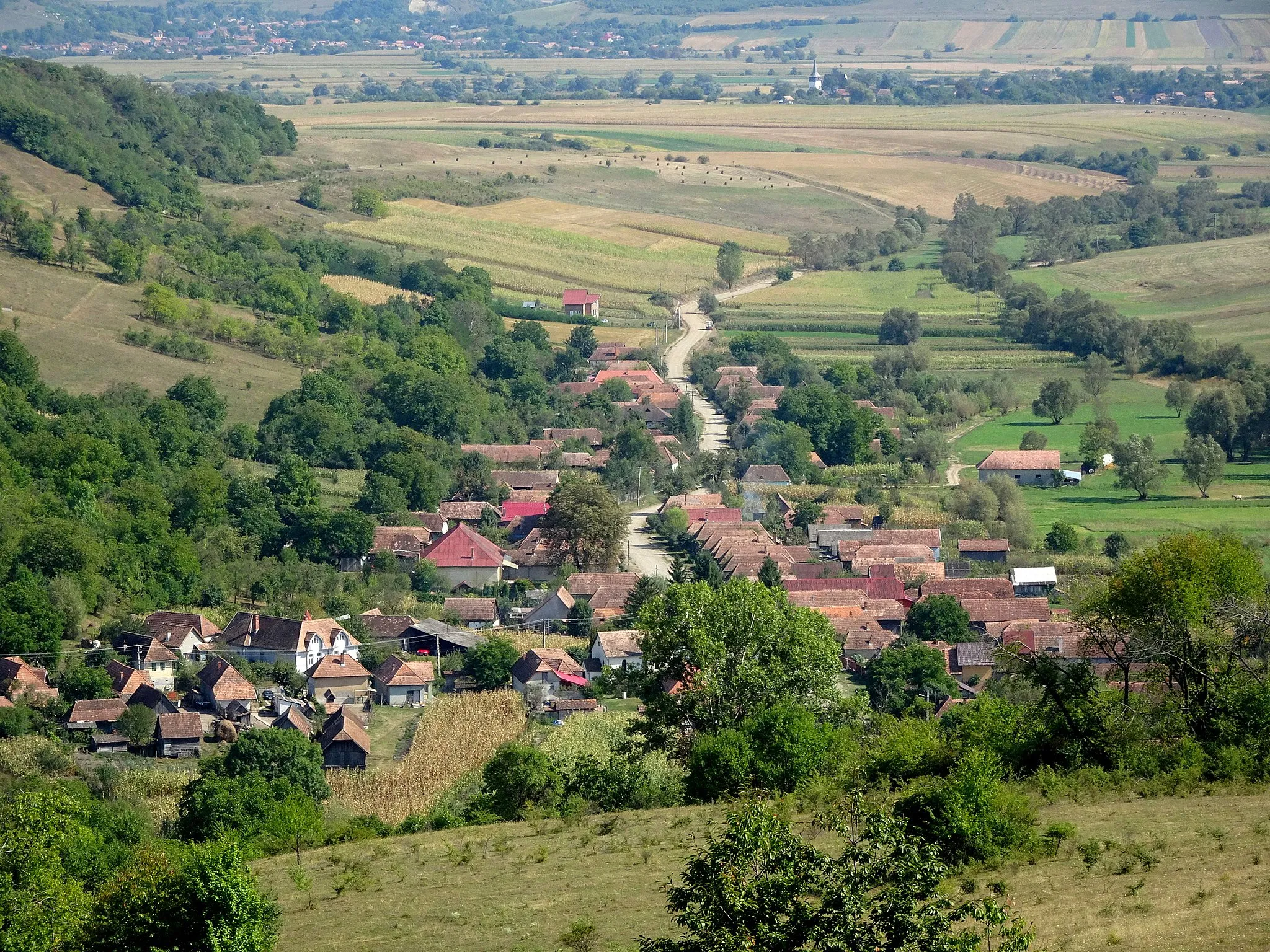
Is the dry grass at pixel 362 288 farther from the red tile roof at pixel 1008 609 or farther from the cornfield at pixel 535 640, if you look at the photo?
the red tile roof at pixel 1008 609

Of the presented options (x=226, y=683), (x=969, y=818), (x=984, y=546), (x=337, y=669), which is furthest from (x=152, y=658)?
(x=969, y=818)

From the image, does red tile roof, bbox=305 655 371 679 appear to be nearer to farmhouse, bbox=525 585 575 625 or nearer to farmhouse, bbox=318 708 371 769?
farmhouse, bbox=318 708 371 769

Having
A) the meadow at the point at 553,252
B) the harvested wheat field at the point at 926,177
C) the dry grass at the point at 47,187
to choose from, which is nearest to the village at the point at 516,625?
the dry grass at the point at 47,187

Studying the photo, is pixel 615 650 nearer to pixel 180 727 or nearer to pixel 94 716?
pixel 180 727

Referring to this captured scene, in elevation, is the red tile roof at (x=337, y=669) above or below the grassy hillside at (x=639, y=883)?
below

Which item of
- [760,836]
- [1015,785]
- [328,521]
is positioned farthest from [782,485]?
[760,836]
